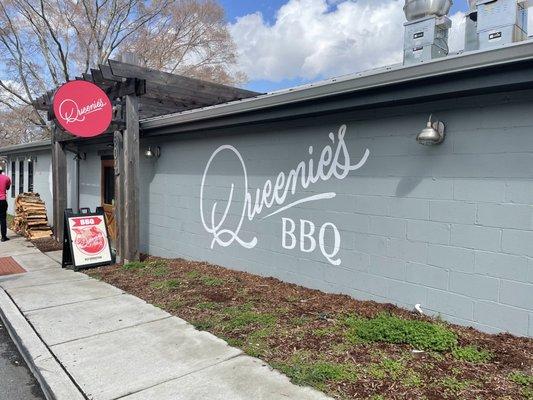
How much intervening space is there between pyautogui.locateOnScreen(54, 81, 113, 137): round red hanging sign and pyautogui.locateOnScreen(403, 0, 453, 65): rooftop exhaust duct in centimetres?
511

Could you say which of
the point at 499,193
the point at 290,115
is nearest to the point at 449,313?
the point at 499,193

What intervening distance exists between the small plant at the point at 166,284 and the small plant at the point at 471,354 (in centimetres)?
377

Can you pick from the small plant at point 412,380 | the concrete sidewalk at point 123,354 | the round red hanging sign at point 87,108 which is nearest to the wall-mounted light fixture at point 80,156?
the round red hanging sign at point 87,108

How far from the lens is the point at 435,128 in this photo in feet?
13.7

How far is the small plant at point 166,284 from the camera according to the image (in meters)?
5.97

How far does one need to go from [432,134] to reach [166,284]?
412cm

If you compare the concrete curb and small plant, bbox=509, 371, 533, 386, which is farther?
the concrete curb

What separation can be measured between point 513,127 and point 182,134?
17.9 ft

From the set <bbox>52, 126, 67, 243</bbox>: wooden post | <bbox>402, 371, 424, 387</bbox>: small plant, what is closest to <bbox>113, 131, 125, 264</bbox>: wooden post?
<bbox>52, 126, 67, 243</bbox>: wooden post

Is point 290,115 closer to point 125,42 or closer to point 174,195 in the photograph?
point 174,195

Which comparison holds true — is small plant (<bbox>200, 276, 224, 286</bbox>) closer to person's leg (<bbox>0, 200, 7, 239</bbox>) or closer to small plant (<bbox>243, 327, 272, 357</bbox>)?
small plant (<bbox>243, 327, 272, 357</bbox>)

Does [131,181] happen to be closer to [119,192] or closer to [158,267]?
[119,192]

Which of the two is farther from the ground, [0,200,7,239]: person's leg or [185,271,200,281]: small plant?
[0,200,7,239]: person's leg

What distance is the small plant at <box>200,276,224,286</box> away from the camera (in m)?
6.01
